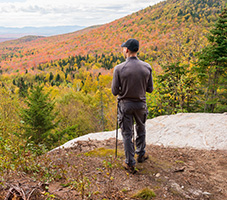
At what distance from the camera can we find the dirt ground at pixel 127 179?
2.80 m

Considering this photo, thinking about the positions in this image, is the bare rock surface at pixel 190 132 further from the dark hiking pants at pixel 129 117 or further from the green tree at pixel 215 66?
the green tree at pixel 215 66

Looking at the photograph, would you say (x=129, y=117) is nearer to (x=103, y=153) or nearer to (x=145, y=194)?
(x=145, y=194)

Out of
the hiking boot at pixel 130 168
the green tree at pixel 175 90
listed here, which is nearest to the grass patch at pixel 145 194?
the hiking boot at pixel 130 168

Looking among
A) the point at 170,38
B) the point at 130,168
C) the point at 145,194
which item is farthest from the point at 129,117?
the point at 170,38

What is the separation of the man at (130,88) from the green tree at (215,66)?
795 centimetres

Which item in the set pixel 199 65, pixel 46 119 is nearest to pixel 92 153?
pixel 199 65

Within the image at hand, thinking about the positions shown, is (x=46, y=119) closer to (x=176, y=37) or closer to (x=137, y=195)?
(x=176, y=37)

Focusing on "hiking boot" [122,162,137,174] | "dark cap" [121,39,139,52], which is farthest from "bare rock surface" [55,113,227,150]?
"dark cap" [121,39,139,52]

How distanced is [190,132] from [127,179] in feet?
12.4

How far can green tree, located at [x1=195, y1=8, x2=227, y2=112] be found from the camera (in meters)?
10.2

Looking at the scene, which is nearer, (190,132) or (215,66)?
(190,132)

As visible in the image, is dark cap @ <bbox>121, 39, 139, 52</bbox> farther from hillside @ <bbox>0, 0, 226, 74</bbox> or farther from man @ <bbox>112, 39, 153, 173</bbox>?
hillside @ <bbox>0, 0, 226, 74</bbox>

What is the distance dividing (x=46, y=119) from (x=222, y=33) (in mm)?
13982

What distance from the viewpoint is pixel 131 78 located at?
3.51 meters
